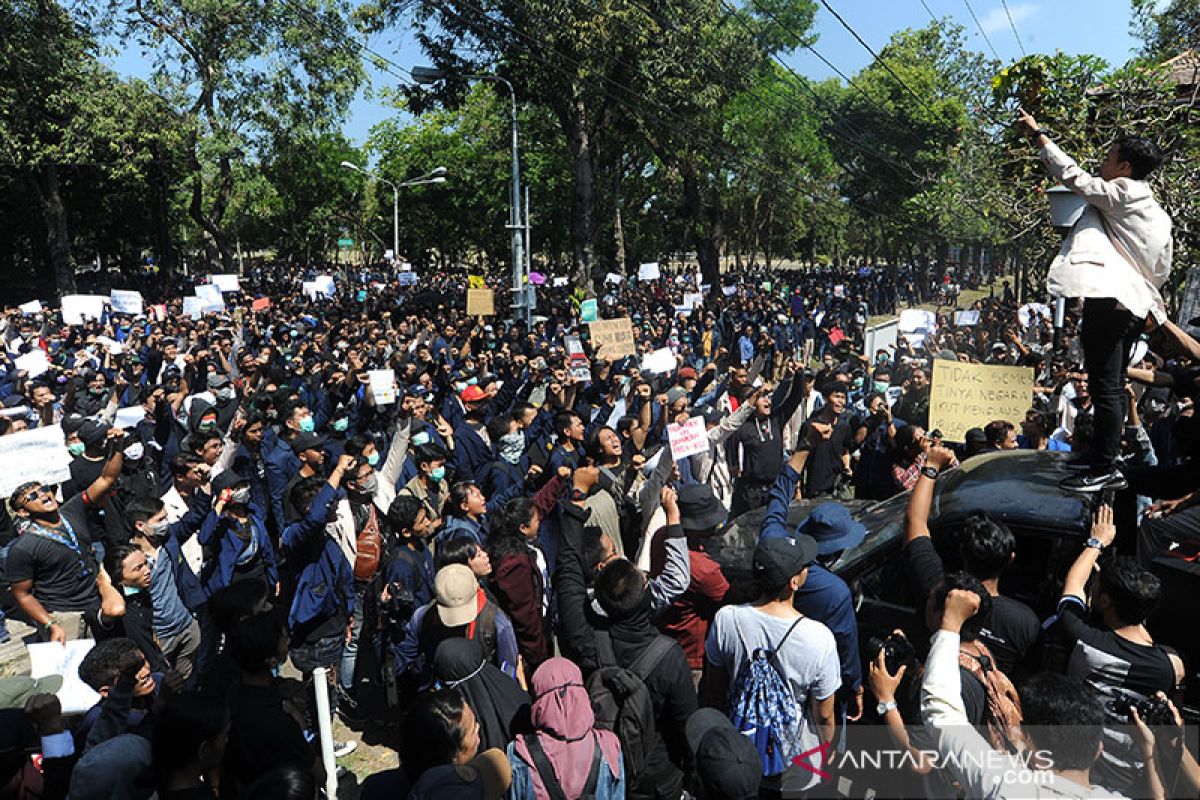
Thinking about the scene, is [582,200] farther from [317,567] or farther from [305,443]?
[317,567]

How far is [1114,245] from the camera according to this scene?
3.67 m

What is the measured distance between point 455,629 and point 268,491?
3687 millimetres

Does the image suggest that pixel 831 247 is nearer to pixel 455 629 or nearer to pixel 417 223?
pixel 417 223

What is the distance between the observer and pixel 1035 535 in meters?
4.01

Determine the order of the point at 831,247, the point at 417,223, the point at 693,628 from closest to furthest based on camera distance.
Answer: the point at 693,628
the point at 417,223
the point at 831,247

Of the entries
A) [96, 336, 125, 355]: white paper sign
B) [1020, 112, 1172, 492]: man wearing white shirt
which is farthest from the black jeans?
[96, 336, 125, 355]: white paper sign

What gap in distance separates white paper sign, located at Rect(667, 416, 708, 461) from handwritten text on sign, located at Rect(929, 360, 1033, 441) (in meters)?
2.17

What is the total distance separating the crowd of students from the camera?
9.34ft

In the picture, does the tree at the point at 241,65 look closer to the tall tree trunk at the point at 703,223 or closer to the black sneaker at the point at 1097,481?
the tall tree trunk at the point at 703,223

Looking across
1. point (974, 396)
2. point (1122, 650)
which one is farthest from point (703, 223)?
point (1122, 650)

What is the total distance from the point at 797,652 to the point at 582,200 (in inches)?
948

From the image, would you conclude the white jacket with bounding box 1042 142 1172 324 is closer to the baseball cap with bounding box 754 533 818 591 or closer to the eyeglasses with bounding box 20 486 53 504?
the baseball cap with bounding box 754 533 818 591

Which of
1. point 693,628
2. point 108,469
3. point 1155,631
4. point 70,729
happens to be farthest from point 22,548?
point 1155,631

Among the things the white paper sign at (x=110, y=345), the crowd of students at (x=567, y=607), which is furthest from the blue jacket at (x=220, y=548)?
the white paper sign at (x=110, y=345)
